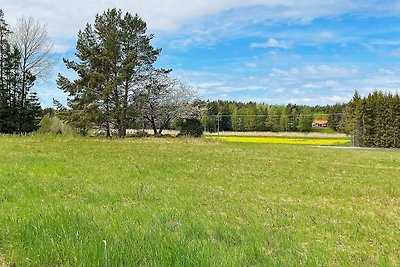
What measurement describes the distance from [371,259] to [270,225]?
2078 millimetres

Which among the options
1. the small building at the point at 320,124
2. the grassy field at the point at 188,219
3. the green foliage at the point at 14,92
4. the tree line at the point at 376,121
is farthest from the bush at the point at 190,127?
the small building at the point at 320,124

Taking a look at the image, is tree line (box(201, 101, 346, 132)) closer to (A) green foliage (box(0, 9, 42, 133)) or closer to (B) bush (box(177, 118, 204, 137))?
(B) bush (box(177, 118, 204, 137))

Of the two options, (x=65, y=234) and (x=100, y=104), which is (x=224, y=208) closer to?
(x=65, y=234)

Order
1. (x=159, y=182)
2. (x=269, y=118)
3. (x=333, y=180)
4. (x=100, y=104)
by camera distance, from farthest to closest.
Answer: (x=269, y=118) < (x=100, y=104) < (x=333, y=180) < (x=159, y=182)

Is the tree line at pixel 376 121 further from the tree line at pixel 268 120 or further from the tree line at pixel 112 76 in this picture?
the tree line at pixel 268 120

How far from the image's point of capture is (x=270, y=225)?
273 inches

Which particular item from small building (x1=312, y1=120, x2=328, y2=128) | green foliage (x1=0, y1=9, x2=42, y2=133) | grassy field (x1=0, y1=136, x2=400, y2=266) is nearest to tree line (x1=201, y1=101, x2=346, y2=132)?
small building (x1=312, y1=120, x2=328, y2=128)

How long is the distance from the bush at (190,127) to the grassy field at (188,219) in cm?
3839

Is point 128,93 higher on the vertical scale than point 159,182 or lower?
higher

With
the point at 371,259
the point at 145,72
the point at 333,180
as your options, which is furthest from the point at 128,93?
the point at 371,259

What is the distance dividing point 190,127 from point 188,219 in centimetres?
4668

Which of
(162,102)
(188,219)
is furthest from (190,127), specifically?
(188,219)

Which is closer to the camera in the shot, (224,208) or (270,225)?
(270,225)

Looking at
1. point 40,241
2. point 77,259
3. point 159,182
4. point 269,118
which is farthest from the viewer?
point 269,118
